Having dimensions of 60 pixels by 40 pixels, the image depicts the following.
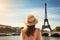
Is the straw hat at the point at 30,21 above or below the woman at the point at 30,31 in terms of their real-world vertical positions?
above

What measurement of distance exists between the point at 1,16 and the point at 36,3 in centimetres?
85

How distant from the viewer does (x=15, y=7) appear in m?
4.41

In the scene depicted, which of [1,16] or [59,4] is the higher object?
[59,4]

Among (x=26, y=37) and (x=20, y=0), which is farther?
(x=20, y=0)

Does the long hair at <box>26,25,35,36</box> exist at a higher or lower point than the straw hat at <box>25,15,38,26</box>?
lower

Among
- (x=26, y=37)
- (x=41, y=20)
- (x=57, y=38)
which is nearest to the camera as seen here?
(x=26, y=37)

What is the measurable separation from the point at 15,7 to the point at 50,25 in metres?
0.90

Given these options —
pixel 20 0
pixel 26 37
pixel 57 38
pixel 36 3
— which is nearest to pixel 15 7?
pixel 20 0

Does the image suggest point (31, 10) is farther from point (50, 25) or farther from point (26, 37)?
point (26, 37)

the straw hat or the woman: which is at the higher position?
the straw hat

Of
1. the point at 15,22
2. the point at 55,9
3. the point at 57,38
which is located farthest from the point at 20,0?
the point at 57,38

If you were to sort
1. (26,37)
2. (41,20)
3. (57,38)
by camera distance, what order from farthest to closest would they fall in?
1. (57,38)
2. (41,20)
3. (26,37)

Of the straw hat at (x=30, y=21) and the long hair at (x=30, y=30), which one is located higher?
the straw hat at (x=30, y=21)

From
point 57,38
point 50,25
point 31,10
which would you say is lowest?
point 57,38
